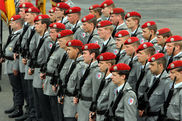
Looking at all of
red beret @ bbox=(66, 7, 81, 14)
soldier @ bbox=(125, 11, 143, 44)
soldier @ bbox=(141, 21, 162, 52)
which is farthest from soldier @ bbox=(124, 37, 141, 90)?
red beret @ bbox=(66, 7, 81, 14)

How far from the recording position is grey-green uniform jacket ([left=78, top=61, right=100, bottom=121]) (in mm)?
7363

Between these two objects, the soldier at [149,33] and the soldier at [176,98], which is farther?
the soldier at [149,33]

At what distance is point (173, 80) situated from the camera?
6629 millimetres

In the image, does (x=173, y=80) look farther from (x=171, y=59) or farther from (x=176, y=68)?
(x=171, y=59)

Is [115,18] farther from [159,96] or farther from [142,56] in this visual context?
[159,96]

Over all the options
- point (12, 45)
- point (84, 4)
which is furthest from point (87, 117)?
point (84, 4)

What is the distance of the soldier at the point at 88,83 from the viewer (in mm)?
→ 7395

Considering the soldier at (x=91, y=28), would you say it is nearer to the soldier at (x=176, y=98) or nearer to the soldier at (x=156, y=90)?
the soldier at (x=156, y=90)

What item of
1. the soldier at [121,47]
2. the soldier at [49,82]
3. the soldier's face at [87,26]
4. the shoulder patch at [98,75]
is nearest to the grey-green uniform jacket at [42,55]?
the soldier at [49,82]

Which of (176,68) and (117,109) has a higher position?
(176,68)

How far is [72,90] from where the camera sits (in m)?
7.81

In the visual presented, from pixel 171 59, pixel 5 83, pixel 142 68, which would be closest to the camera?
pixel 142 68

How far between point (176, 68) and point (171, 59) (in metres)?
1.53

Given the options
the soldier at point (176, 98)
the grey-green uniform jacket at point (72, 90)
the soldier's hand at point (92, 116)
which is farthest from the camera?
the grey-green uniform jacket at point (72, 90)
